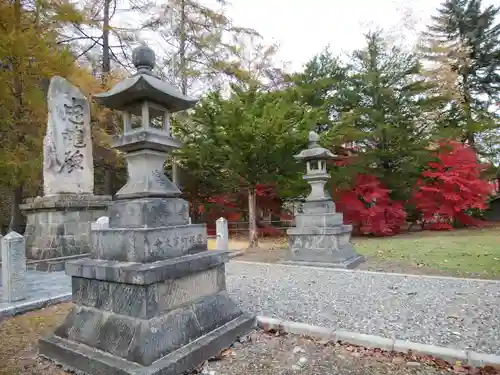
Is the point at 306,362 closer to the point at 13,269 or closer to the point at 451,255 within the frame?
the point at 13,269

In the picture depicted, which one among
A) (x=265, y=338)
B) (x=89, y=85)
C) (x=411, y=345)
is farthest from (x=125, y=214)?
(x=89, y=85)

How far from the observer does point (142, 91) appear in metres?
3.23

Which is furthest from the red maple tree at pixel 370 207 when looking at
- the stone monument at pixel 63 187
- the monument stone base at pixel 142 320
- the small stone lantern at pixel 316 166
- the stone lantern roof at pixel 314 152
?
the monument stone base at pixel 142 320

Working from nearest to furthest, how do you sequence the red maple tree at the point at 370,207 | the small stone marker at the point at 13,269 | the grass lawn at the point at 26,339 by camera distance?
the grass lawn at the point at 26,339, the small stone marker at the point at 13,269, the red maple tree at the point at 370,207

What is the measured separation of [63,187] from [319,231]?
6.22 m

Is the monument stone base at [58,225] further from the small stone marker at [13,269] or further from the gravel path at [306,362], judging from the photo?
the gravel path at [306,362]

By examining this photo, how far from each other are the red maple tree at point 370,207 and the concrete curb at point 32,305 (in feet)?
36.4

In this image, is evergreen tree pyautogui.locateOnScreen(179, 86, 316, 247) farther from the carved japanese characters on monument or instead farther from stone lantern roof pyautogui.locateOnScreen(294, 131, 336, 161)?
the carved japanese characters on monument

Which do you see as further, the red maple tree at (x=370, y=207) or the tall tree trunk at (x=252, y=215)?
→ the red maple tree at (x=370, y=207)

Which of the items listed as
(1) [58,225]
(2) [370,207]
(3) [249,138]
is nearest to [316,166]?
(3) [249,138]

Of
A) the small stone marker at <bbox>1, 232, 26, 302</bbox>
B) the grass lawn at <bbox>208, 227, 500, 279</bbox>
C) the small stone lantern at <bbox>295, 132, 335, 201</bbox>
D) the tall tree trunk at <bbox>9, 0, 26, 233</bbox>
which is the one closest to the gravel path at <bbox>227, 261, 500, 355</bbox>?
the grass lawn at <bbox>208, 227, 500, 279</bbox>

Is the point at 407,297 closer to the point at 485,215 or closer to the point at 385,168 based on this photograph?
the point at 385,168

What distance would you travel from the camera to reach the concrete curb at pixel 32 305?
15.0 ft

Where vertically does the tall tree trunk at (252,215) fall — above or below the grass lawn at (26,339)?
above
